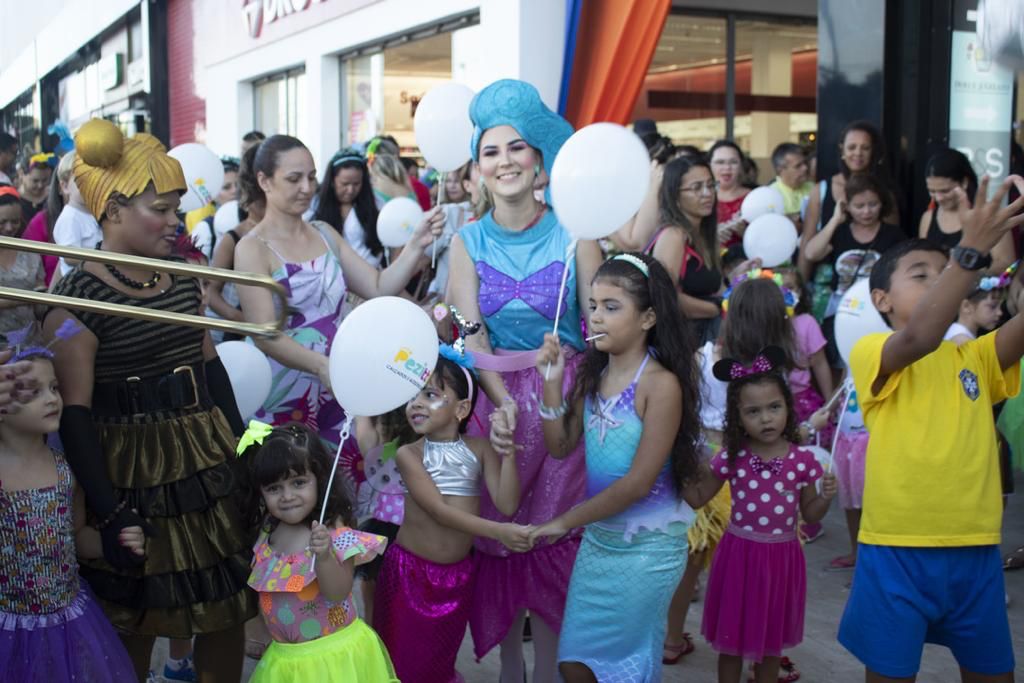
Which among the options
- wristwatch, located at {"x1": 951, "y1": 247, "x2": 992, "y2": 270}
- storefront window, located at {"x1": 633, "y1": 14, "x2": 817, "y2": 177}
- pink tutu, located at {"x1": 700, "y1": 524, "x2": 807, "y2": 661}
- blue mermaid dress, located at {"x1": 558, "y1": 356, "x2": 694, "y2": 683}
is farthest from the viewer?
storefront window, located at {"x1": 633, "y1": 14, "x2": 817, "y2": 177}

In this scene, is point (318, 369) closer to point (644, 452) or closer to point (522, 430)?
point (522, 430)

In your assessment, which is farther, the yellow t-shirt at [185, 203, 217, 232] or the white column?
the white column

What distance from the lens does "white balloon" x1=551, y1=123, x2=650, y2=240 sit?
11.0 ft

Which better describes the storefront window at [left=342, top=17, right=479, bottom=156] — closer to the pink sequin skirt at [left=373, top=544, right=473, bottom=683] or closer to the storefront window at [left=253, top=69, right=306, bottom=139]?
the storefront window at [left=253, top=69, right=306, bottom=139]

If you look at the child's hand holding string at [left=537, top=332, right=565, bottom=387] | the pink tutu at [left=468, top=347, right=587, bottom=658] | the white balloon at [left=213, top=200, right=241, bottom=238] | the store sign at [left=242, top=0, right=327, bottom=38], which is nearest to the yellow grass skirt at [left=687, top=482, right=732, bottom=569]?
the pink tutu at [left=468, top=347, right=587, bottom=658]

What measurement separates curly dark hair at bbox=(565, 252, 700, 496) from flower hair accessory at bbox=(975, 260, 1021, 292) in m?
2.19

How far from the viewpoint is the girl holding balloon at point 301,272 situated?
4.27 meters

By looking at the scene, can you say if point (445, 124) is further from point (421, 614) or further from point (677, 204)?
point (421, 614)

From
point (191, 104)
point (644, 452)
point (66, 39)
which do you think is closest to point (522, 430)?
point (644, 452)

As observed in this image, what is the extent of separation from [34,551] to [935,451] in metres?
2.44

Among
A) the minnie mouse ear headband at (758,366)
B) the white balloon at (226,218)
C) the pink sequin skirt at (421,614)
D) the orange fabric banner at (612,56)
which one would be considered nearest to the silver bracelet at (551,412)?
the pink sequin skirt at (421,614)

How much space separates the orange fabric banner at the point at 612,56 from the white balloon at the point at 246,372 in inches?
190

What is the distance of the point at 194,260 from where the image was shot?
15.0 feet

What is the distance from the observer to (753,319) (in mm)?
4820
